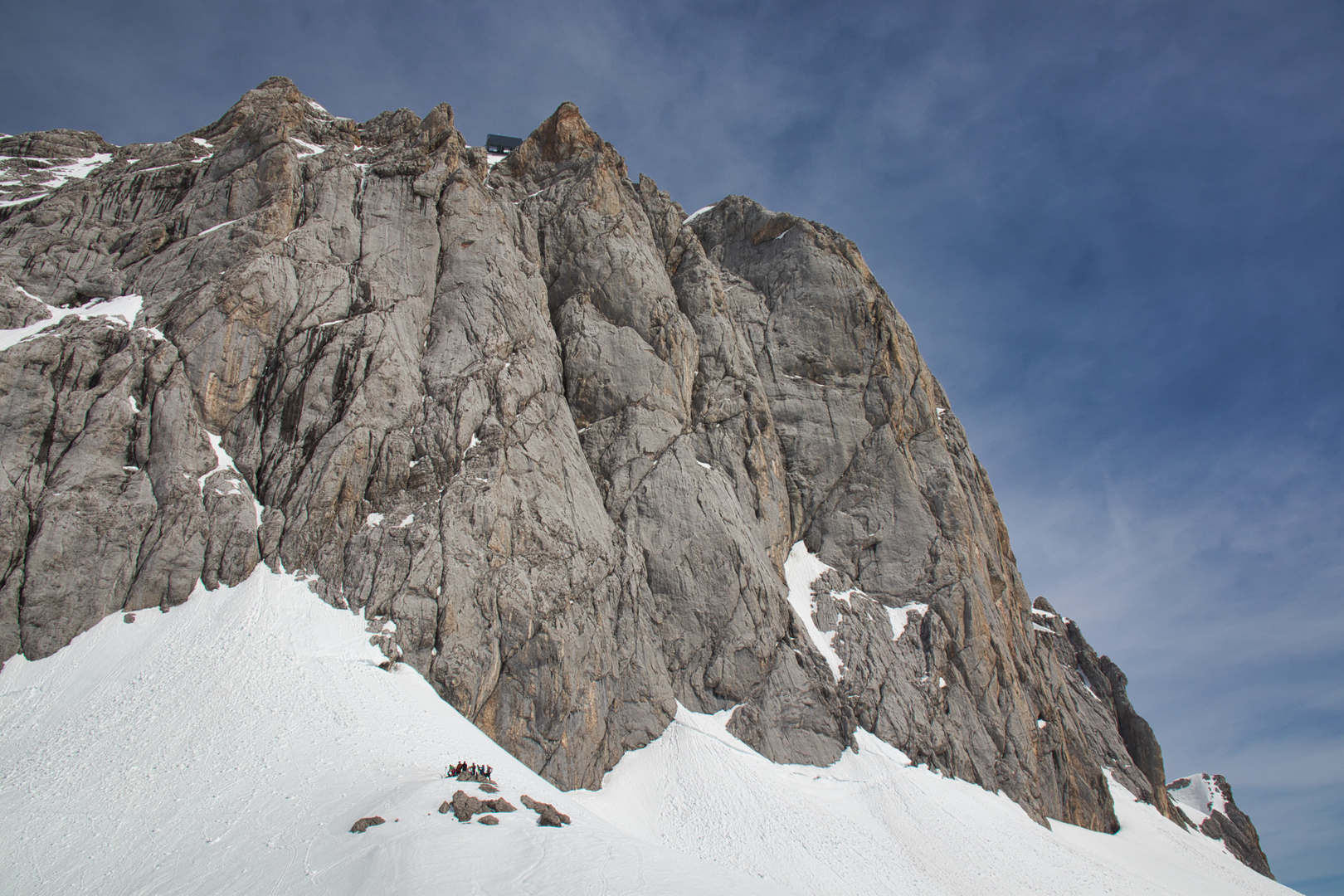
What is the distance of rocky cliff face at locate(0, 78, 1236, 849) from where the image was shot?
24922mm

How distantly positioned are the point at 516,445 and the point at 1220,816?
71.4 m

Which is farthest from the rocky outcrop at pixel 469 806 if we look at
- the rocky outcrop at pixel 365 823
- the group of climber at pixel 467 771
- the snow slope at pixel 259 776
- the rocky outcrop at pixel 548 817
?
the group of climber at pixel 467 771

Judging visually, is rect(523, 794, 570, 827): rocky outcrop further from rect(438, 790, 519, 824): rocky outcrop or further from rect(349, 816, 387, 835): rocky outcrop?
rect(349, 816, 387, 835): rocky outcrop

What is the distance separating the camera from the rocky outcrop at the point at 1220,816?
190 feet

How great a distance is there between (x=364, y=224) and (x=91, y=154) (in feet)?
91.6

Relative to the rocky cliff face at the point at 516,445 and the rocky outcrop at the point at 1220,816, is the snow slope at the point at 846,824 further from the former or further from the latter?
the rocky outcrop at the point at 1220,816

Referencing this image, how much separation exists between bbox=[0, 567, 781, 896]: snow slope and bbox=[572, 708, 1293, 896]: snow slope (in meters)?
7.06

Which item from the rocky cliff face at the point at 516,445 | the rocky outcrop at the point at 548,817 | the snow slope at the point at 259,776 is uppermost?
the rocky cliff face at the point at 516,445

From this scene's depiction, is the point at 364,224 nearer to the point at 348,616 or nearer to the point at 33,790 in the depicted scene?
the point at 348,616

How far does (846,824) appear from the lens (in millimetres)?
26547

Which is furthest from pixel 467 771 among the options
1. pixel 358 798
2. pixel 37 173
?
pixel 37 173

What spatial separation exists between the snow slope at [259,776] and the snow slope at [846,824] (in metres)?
7.06

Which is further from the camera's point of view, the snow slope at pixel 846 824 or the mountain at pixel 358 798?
the snow slope at pixel 846 824

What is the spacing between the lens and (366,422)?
2798 centimetres
